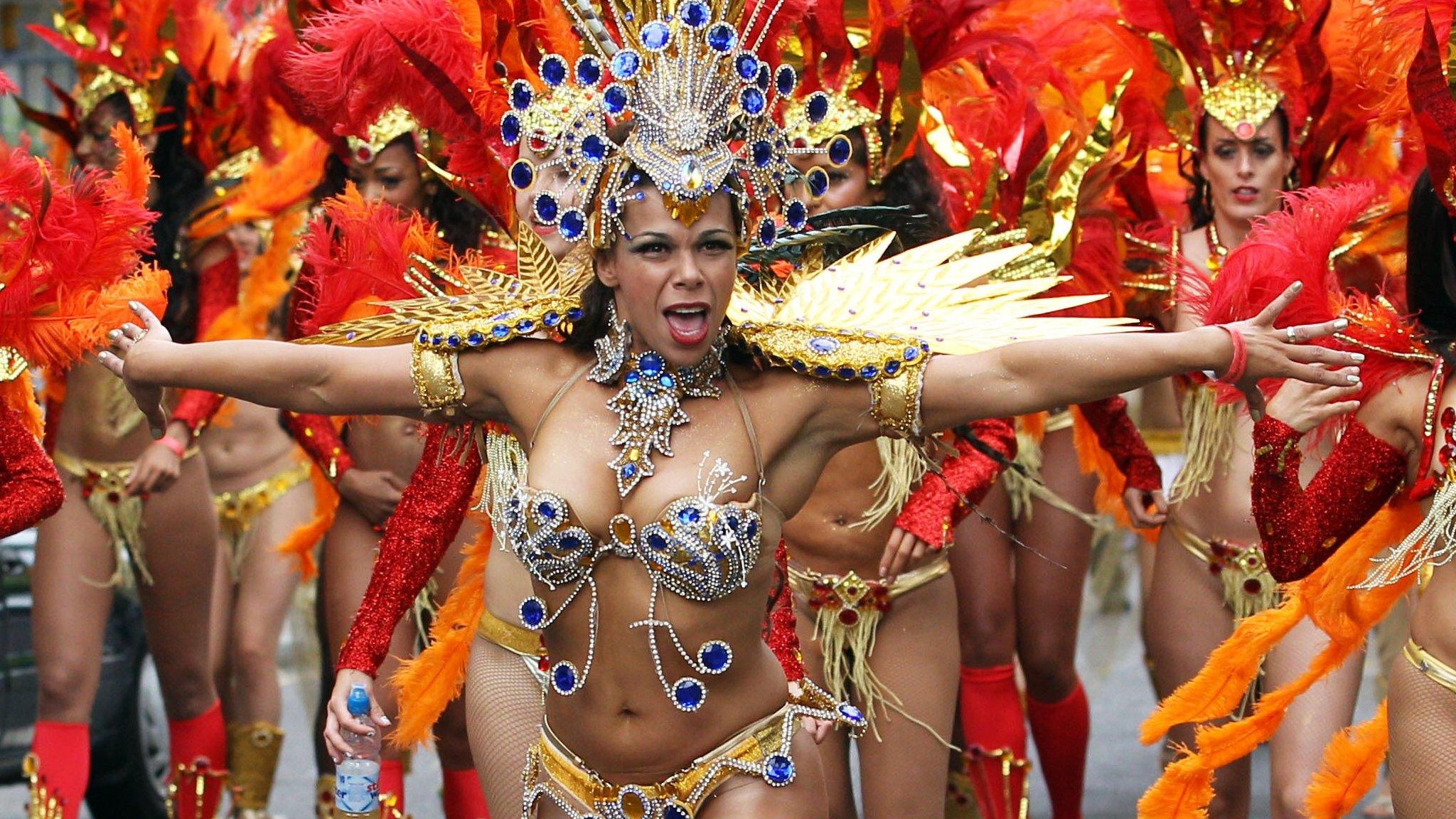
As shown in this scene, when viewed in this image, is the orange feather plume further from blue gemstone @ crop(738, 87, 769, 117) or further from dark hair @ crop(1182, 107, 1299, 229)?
dark hair @ crop(1182, 107, 1299, 229)

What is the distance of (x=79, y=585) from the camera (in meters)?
6.61

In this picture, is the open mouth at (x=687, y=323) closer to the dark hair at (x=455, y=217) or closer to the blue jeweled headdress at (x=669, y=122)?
the blue jeweled headdress at (x=669, y=122)

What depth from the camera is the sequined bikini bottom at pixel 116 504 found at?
6.80m

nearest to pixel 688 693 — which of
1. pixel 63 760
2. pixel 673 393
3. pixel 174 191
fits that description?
pixel 673 393

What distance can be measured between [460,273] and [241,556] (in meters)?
3.34

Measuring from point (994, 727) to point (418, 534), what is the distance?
7.37ft

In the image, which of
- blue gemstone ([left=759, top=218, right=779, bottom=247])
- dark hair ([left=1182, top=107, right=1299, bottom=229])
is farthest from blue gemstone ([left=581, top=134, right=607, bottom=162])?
dark hair ([left=1182, top=107, right=1299, bottom=229])

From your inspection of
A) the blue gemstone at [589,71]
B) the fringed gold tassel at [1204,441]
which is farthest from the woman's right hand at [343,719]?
the fringed gold tassel at [1204,441]

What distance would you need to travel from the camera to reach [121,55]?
7387 millimetres

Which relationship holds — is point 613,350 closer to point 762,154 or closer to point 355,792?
point 762,154

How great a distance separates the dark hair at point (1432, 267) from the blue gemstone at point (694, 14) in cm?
152

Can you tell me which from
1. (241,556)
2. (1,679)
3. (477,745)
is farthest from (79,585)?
(477,745)

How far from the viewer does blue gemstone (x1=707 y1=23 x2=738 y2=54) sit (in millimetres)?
4164

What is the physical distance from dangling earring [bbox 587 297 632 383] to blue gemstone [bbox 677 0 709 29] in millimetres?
524
